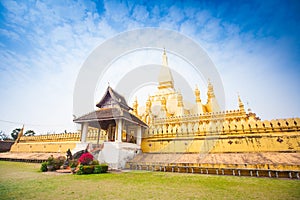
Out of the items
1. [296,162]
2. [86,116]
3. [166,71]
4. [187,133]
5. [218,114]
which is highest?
[166,71]

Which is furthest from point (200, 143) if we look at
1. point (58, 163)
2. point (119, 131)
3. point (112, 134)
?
point (58, 163)

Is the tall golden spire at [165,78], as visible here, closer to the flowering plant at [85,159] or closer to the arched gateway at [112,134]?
the arched gateway at [112,134]

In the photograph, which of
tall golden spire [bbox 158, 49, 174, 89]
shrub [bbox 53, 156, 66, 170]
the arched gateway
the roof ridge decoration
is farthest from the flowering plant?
tall golden spire [bbox 158, 49, 174, 89]

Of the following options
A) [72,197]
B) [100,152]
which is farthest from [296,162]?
[100,152]

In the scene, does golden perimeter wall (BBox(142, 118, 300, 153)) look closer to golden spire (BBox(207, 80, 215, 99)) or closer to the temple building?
the temple building

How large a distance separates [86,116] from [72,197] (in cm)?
1114

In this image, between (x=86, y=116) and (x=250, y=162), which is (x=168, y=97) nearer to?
(x=86, y=116)

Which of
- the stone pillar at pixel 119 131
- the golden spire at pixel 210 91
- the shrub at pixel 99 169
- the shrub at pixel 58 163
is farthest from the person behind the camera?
the golden spire at pixel 210 91

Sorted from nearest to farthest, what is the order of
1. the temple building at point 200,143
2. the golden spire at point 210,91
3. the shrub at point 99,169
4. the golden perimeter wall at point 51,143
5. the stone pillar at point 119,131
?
the shrub at point 99,169, the temple building at point 200,143, the stone pillar at point 119,131, the golden perimeter wall at point 51,143, the golden spire at point 210,91

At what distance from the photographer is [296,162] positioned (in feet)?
29.7

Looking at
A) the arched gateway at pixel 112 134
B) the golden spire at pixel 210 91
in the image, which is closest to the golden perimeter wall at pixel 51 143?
the arched gateway at pixel 112 134

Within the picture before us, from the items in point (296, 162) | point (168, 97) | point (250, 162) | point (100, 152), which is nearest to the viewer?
point (296, 162)

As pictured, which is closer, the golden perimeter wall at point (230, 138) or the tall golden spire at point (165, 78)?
the golden perimeter wall at point (230, 138)

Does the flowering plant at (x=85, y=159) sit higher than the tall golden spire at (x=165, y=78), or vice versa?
the tall golden spire at (x=165, y=78)
